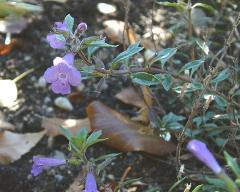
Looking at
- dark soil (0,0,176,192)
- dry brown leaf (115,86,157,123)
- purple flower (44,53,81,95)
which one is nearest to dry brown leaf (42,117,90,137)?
dark soil (0,0,176,192)

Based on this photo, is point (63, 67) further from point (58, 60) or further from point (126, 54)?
point (126, 54)

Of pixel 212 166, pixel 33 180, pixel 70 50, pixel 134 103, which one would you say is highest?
pixel 70 50

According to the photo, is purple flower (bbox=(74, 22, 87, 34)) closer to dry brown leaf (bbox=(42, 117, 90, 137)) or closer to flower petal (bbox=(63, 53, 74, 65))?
flower petal (bbox=(63, 53, 74, 65))

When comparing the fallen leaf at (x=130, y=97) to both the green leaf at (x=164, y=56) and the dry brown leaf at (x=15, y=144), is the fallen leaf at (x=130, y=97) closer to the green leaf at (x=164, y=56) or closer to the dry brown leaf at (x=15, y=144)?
the dry brown leaf at (x=15, y=144)

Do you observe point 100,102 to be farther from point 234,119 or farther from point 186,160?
point 234,119

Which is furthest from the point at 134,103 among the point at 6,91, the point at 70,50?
the point at 70,50

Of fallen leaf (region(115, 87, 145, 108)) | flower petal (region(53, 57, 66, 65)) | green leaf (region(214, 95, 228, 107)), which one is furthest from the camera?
fallen leaf (region(115, 87, 145, 108))

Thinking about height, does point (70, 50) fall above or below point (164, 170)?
above
